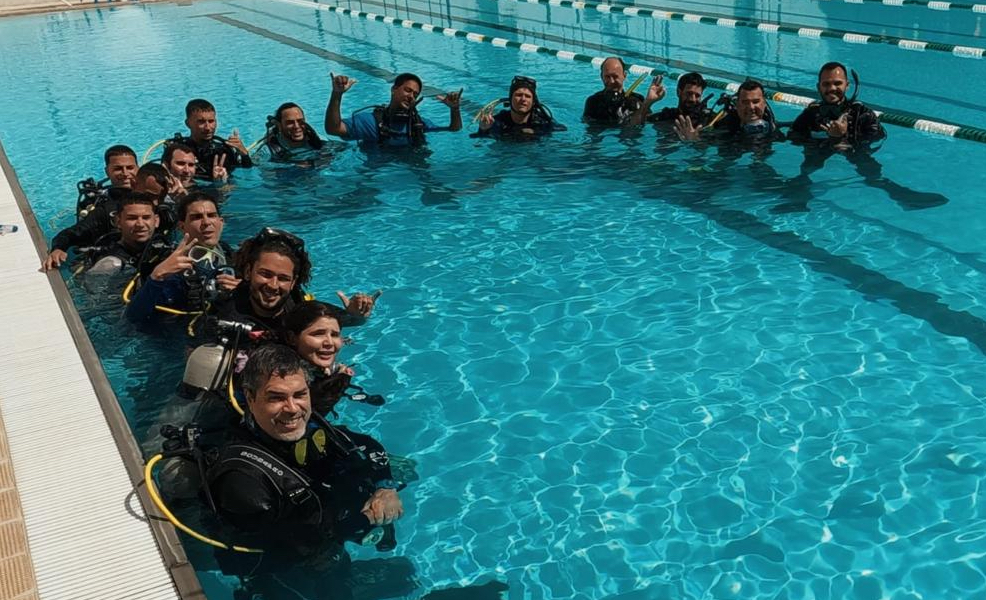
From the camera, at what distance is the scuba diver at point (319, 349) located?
12.9ft

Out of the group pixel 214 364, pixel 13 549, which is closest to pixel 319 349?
pixel 214 364

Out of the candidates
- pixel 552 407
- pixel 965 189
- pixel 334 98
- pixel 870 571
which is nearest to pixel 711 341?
pixel 552 407

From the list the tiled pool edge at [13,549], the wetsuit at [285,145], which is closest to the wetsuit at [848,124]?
the wetsuit at [285,145]

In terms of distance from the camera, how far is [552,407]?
491 cm

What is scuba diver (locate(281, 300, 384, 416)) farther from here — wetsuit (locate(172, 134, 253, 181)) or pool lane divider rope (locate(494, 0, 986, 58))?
pool lane divider rope (locate(494, 0, 986, 58))

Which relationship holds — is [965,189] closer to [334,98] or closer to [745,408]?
[745,408]

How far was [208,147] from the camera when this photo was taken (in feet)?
26.9

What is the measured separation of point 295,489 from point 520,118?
6.43 m

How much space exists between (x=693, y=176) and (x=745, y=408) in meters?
3.76

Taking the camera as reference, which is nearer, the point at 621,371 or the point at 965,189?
the point at 621,371

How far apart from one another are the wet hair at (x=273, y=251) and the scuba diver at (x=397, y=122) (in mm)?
4500

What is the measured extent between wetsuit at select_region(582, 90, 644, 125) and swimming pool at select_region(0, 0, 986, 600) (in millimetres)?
248

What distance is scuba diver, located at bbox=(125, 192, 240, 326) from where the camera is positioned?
471cm

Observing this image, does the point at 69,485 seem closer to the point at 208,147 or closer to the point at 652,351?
the point at 652,351
